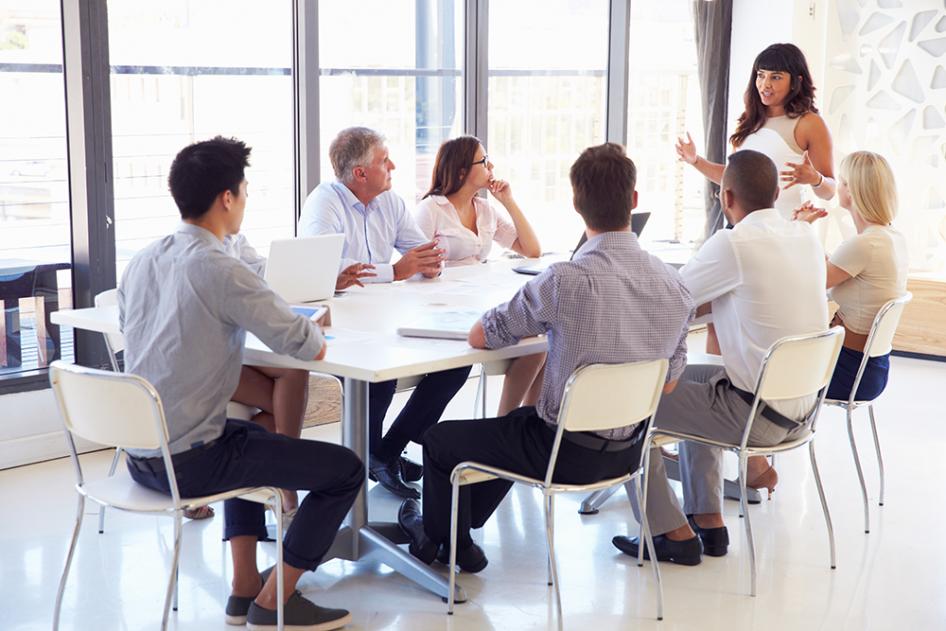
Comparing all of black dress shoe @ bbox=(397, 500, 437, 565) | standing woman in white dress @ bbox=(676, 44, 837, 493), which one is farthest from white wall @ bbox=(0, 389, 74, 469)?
standing woman in white dress @ bbox=(676, 44, 837, 493)

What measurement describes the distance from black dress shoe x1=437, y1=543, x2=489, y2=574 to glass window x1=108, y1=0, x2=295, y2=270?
1.91m

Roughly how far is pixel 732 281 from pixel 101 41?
2515 mm

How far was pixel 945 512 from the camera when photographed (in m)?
3.90

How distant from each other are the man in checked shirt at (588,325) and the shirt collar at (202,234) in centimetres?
69

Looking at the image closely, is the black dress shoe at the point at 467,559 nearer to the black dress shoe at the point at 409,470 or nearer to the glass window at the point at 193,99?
the black dress shoe at the point at 409,470

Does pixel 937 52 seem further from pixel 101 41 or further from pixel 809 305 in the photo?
pixel 101 41

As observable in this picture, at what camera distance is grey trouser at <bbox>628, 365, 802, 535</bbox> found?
3254 mm

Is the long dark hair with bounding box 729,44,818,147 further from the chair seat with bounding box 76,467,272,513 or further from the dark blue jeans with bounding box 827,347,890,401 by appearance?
the chair seat with bounding box 76,467,272,513

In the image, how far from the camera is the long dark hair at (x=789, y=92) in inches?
174

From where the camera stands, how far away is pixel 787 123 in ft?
14.7

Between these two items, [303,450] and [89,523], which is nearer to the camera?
[303,450]

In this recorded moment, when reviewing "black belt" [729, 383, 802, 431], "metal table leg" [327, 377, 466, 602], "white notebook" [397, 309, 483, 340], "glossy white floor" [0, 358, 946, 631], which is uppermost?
"white notebook" [397, 309, 483, 340]

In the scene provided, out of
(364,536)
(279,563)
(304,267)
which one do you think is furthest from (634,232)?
(279,563)

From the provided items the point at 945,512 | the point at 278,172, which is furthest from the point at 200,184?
the point at 945,512
